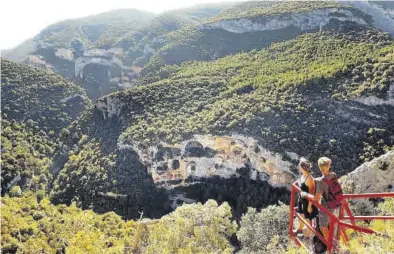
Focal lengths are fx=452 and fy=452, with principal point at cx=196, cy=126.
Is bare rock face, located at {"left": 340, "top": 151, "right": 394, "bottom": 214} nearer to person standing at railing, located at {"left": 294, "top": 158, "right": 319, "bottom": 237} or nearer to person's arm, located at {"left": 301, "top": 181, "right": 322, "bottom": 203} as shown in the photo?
person standing at railing, located at {"left": 294, "top": 158, "right": 319, "bottom": 237}

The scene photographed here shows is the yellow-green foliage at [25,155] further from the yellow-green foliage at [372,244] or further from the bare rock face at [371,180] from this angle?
the yellow-green foliage at [372,244]

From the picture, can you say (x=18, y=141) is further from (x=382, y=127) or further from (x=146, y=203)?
(x=382, y=127)

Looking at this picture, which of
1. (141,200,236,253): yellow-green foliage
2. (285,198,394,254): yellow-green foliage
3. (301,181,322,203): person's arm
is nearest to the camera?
(285,198,394,254): yellow-green foliage

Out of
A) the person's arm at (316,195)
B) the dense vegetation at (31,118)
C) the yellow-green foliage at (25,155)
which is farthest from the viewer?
the dense vegetation at (31,118)

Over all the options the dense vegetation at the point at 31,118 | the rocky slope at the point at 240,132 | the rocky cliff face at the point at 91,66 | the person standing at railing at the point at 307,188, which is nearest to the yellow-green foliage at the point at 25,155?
the dense vegetation at the point at 31,118

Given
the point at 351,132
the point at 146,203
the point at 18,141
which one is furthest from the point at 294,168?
the point at 18,141

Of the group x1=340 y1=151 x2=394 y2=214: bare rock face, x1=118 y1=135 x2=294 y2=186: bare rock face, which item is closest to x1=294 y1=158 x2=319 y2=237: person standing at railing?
x1=340 y1=151 x2=394 y2=214: bare rock face

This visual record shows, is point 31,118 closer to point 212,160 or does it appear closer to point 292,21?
point 212,160
